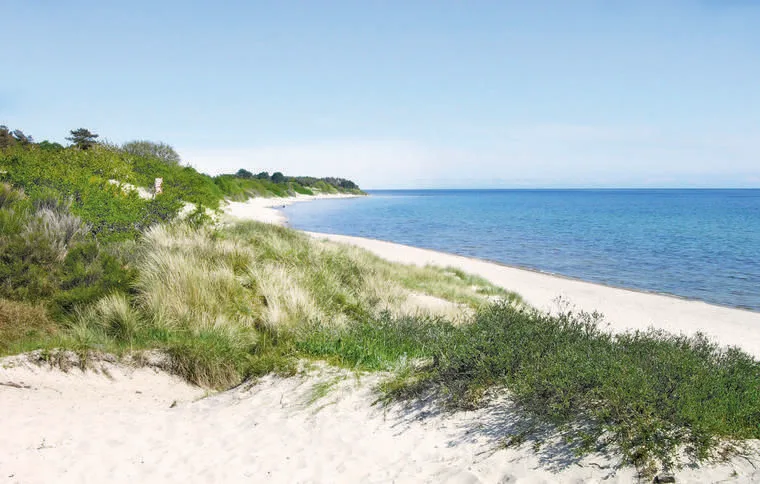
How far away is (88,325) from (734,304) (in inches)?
791

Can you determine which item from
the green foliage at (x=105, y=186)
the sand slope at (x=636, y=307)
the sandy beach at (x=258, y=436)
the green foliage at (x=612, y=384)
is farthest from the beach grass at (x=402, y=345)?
the sand slope at (x=636, y=307)

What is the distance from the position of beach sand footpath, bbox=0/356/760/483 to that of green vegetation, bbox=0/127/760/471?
245 millimetres

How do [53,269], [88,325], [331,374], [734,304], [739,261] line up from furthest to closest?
[739,261] < [734,304] < [53,269] < [88,325] < [331,374]

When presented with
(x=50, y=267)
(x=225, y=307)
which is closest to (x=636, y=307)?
(x=225, y=307)

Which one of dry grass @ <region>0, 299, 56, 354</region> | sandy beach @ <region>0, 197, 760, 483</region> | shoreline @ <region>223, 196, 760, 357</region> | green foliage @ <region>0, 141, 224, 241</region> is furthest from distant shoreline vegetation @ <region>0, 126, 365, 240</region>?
shoreline @ <region>223, 196, 760, 357</region>

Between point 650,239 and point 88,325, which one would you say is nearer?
point 88,325

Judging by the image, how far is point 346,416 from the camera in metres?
5.51

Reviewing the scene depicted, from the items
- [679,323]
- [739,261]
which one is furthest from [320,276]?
[739,261]

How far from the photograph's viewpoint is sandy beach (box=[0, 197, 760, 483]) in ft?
13.6

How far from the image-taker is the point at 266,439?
518 cm

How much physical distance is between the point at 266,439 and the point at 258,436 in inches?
5.0

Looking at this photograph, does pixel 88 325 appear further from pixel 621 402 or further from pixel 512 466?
pixel 621 402

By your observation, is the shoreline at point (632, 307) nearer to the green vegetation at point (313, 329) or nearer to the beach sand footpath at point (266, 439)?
the green vegetation at point (313, 329)

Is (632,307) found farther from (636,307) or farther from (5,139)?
(5,139)
